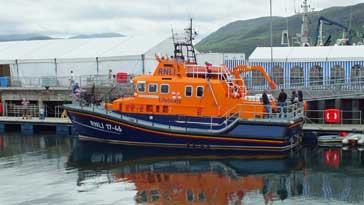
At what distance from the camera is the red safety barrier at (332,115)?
21375mm

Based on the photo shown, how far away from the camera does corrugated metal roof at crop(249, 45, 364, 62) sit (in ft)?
84.1

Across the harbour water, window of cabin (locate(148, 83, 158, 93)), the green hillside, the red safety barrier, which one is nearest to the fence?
the harbour water

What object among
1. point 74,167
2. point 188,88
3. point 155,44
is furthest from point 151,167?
point 155,44

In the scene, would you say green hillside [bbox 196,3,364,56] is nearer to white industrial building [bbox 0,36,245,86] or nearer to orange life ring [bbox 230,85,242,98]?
white industrial building [bbox 0,36,245,86]

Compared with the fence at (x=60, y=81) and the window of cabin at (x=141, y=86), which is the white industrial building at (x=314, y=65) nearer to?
the fence at (x=60, y=81)

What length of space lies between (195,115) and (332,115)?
5710 millimetres

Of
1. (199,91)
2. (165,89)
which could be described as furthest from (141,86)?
(199,91)

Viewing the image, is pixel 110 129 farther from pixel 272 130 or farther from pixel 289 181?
pixel 289 181

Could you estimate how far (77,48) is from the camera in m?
31.5

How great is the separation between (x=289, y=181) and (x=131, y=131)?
6.91m

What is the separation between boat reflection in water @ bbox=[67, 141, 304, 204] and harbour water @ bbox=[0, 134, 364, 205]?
0.02 metres

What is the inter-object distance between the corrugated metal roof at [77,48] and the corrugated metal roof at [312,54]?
19.1 feet

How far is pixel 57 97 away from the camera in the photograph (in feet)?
87.8

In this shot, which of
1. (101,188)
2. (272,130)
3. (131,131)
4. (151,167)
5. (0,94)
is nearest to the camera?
(101,188)
